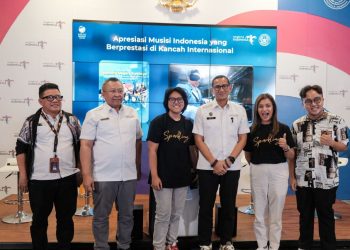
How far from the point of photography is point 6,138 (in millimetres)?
5121

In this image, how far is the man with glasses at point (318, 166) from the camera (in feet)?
9.11

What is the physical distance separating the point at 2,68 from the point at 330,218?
4540 millimetres

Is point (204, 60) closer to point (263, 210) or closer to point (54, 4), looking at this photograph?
point (54, 4)

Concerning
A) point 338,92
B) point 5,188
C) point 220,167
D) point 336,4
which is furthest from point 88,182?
point 336,4

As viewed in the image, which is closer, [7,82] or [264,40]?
[7,82]

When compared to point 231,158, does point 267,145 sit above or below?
above

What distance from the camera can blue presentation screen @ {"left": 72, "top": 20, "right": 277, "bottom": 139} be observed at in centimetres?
513

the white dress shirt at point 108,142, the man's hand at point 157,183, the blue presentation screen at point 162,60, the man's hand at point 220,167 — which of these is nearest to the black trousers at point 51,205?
the white dress shirt at point 108,142

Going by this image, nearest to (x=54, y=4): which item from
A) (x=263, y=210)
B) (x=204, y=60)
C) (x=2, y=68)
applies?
(x=2, y=68)

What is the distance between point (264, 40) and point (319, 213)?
316cm

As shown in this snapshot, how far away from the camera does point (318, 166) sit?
281 cm

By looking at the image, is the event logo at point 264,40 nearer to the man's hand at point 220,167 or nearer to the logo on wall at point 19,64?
the man's hand at point 220,167

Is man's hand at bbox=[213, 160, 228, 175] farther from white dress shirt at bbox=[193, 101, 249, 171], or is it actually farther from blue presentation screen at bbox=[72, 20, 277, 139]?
blue presentation screen at bbox=[72, 20, 277, 139]

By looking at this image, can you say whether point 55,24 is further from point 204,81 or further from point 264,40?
point 264,40
